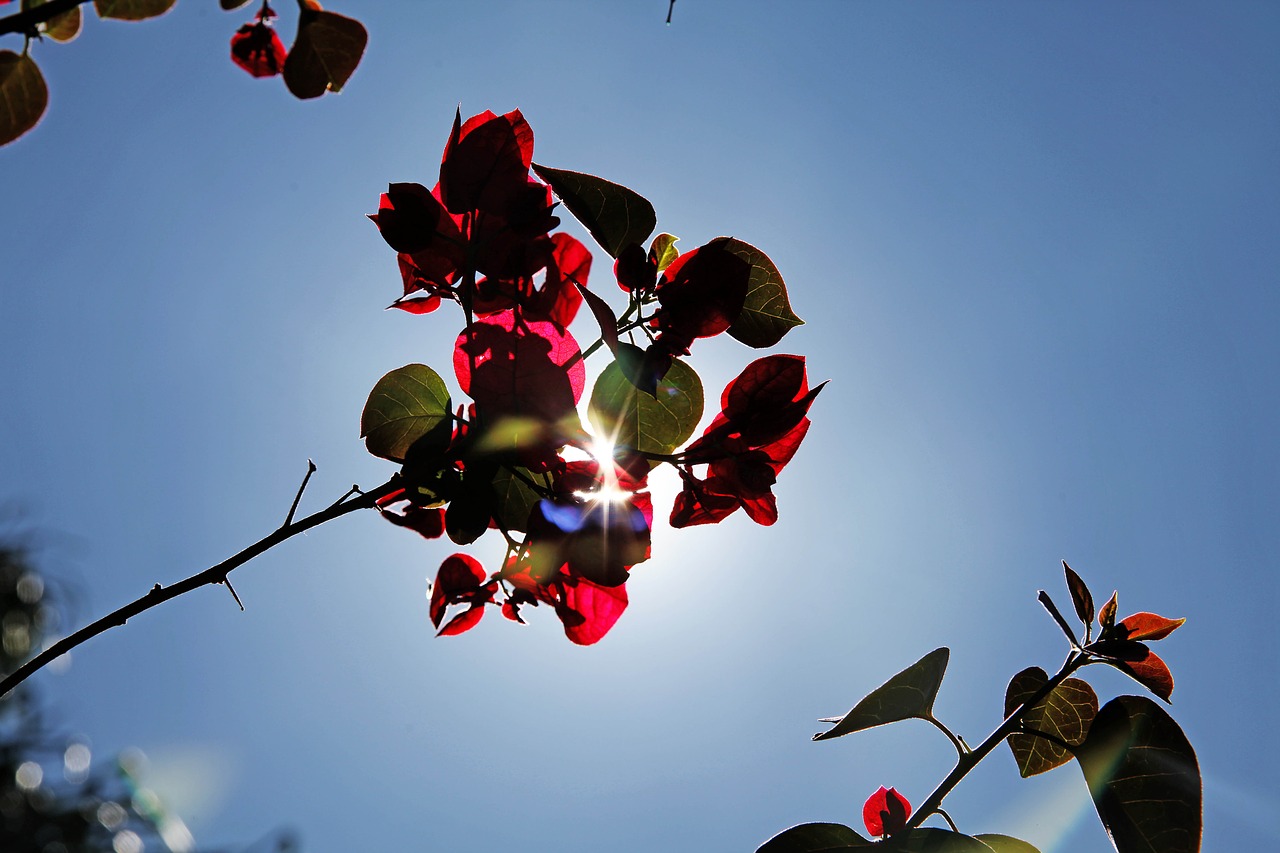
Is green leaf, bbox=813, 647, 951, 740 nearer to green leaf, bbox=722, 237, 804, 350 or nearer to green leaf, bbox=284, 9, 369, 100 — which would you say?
green leaf, bbox=722, 237, 804, 350

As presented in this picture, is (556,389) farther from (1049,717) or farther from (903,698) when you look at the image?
(1049,717)

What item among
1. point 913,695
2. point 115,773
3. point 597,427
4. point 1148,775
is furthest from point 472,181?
point 115,773

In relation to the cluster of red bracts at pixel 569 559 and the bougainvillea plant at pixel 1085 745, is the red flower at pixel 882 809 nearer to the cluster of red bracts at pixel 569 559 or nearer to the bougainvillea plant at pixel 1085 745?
the bougainvillea plant at pixel 1085 745

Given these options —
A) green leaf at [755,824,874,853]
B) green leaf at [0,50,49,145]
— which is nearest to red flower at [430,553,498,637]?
green leaf at [755,824,874,853]

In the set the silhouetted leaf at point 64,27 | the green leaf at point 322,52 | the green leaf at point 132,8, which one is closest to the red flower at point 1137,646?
the green leaf at point 322,52

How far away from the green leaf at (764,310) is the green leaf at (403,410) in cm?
27

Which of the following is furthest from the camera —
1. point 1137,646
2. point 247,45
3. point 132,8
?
point 247,45

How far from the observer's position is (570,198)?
1.93 feet

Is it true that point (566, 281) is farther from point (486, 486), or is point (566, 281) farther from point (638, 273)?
point (486, 486)

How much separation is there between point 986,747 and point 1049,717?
0.49 feet

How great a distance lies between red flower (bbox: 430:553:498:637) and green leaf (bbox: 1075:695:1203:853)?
49cm

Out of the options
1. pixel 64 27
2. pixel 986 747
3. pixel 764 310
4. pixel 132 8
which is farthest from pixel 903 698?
pixel 64 27

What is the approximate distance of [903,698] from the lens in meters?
0.58

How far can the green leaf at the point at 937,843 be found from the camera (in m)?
0.48
